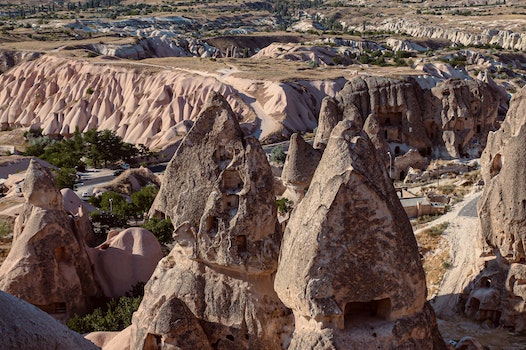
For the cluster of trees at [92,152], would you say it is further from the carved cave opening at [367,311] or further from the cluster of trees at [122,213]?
the carved cave opening at [367,311]

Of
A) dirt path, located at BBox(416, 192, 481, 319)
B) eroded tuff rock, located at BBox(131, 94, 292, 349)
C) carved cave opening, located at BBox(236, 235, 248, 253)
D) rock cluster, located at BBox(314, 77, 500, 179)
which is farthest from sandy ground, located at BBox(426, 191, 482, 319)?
rock cluster, located at BBox(314, 77, 500, 179)

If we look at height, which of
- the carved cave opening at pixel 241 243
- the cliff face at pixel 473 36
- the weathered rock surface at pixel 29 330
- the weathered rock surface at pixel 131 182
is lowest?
the weathered rock surface at pixel 131 182

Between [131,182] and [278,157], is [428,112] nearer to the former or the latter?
[278,157]

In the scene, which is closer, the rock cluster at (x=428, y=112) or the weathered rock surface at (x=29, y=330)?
the weathered rock surface at (x=29, y=330)

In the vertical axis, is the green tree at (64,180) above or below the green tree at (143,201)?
below

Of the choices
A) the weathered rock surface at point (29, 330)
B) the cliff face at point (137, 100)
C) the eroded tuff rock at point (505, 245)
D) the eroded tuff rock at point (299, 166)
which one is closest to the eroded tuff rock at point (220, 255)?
the eroded tuff rock at point (505, 245)

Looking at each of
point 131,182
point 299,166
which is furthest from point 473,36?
point 299,166

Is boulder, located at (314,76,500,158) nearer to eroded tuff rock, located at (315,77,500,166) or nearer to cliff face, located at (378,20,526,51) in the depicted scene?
eroded tuff rock, located at (315,77,500,166)
